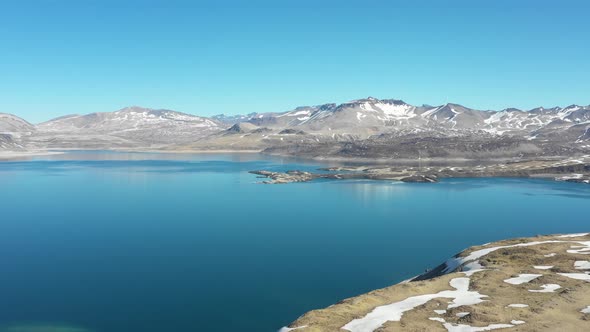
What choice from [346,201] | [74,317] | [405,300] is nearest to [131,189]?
Result: [346,201]

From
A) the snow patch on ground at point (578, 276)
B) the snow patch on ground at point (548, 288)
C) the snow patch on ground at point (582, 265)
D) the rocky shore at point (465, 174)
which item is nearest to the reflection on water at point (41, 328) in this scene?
the snow patch on ground at point (548, 288)

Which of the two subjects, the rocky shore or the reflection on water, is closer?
the reflection on water

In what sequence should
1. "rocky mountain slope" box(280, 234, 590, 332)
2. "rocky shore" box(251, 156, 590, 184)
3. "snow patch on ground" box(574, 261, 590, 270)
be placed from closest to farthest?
1. "rocky mountain slope" box(280, 234, 590, 332)
2. "snow patch on ground" box(574, 261, 590, 270)
3. "rocky shore" box(251, 156, 590, 184)

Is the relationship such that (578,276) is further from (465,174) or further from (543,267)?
(465,174)

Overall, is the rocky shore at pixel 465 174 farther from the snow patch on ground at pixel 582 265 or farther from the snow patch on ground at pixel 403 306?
the snow patch on ground at pixel 403 306

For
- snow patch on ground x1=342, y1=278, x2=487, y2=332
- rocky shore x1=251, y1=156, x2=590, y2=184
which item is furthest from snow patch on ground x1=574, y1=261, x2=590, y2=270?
rocky shore x1=251, y1=156, x2=590, y2=184

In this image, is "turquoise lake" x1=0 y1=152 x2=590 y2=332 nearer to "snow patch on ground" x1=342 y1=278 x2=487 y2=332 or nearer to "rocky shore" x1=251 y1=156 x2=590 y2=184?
"snow patch on ground" x1=342 y1=278 x2=487 y2=332
